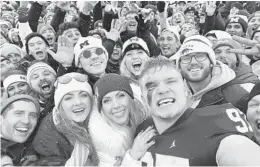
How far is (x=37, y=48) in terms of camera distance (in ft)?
18.0

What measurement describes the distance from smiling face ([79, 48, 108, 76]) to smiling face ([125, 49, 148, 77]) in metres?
0.47

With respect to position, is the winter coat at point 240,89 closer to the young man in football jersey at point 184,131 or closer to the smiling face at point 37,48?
the young man in football jersey at point 184,131

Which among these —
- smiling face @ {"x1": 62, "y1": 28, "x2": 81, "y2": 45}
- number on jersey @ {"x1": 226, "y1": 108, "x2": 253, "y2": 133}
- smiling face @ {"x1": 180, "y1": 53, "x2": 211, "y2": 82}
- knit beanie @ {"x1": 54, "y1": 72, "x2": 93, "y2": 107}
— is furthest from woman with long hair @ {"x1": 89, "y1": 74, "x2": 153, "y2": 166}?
smiling face @ {"x1": 62, "y1": 28, "x2": 81, "y2": 45}

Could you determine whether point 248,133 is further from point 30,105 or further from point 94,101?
point 30,105

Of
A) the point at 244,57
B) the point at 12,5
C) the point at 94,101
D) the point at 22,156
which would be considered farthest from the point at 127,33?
the point at 12,5

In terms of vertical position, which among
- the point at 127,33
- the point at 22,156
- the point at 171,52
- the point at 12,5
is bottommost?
the point at 22,156

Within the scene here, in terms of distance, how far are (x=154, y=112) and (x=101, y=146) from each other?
0.77 metres

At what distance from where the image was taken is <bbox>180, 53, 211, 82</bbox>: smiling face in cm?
348

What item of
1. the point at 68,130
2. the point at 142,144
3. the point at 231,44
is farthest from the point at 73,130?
the point at 231,44

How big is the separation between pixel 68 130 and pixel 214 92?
63.2 inches

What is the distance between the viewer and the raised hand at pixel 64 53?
4.75m

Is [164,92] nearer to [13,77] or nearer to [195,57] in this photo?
[195,57]

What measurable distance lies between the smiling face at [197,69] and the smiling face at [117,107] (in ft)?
3.07

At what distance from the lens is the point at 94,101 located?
3266mm
